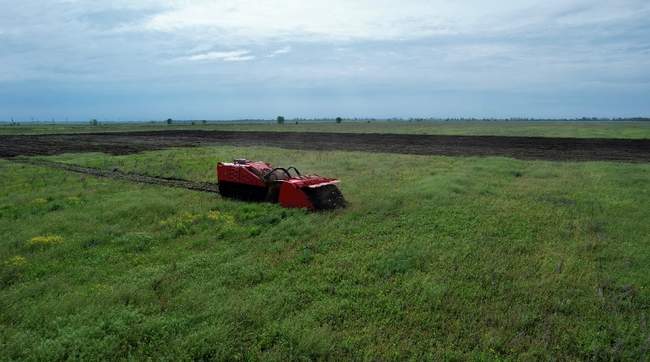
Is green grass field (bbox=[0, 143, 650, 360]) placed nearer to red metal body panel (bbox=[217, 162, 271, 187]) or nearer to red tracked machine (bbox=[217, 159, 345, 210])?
red tracked machine (bbox=[217, 159, 345, 210])

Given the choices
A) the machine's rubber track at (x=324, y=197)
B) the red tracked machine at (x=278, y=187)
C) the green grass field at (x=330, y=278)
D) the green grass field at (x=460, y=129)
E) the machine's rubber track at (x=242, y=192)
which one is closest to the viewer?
the green grass field at (x=330, y=278)

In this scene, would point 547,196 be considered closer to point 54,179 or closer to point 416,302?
point 416,302

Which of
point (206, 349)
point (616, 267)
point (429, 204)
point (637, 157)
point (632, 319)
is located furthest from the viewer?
point (637, 157)

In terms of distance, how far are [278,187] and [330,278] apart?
6.27 meters

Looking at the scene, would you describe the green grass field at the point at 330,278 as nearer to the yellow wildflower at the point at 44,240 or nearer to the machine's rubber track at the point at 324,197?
the yellow wildflower at the point at 44,240

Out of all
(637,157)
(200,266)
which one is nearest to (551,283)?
(200,266)

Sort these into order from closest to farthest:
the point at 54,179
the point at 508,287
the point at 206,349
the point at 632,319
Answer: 1. the point at 206,349
2. the point at 632,319
3. the point at 508,287
4. the point at 54,179

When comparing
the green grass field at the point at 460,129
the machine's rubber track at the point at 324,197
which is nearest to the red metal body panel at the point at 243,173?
the machine's rubber track at the point at 324,197

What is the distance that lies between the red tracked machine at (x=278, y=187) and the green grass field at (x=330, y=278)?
1.58 feet

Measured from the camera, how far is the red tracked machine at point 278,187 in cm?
1238

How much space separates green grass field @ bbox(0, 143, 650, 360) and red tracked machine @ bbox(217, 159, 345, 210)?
0.48m

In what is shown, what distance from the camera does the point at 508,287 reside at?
7.48 m

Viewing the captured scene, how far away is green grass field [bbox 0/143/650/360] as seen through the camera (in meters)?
5.82

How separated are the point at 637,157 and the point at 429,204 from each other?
2448 cm
